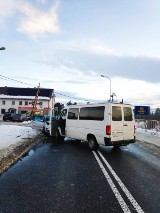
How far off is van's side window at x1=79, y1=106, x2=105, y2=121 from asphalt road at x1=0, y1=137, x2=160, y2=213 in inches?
114

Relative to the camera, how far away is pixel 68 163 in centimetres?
895

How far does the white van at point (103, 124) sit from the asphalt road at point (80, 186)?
219 centimetres

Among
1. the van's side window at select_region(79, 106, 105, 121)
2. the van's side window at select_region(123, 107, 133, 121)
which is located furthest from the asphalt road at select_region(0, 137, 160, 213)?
the van's side window at select_region(123, 107, 133, 121)

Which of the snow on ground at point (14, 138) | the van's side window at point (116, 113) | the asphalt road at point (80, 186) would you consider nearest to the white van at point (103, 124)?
the van's side window at point (116, 113)

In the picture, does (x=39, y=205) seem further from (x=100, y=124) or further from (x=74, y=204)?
(x=100, y=124)

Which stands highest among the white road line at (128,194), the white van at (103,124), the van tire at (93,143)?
the white van at (103,124)

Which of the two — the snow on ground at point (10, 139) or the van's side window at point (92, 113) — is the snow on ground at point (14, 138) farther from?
the van's side window at point (92, 113)

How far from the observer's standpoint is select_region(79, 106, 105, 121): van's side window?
39.4 feet

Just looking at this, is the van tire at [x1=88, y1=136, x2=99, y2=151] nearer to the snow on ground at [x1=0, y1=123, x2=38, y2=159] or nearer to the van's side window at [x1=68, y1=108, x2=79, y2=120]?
the van's side window at [x1=68, y1=108, x2=79, y2=120]

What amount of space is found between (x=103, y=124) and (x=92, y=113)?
1.05m

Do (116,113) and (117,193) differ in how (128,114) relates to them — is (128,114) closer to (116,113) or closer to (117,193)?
(116,113)

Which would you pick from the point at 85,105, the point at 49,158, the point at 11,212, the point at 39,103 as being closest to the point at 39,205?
the point at 11,212

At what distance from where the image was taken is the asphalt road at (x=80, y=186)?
4.79 m

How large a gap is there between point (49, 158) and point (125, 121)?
4377 mm
